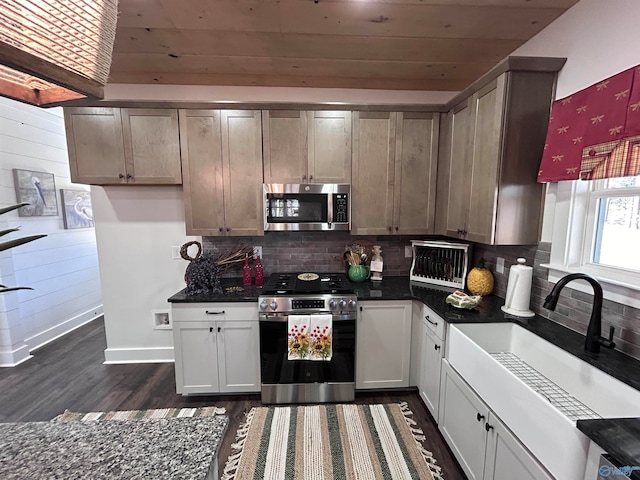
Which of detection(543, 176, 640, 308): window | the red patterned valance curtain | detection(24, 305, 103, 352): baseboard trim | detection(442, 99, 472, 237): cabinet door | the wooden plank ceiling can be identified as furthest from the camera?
detection(24, 305, 103, 352): baseboard trim

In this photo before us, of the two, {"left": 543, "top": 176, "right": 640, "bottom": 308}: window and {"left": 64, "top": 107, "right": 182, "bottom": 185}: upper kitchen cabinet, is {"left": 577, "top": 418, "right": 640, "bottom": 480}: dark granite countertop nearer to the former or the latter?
{"left": 543, "top": 176, "right": 640, "bottom": 308}: window

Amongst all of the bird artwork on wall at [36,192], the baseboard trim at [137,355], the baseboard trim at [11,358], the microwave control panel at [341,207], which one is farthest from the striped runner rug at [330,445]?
the bird artwork on wall at [36,192]

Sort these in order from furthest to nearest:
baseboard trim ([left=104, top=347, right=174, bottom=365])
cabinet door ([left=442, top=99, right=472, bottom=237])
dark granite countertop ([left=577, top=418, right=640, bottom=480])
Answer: baseboard trim ([left=104, top=347, right=174, bottom=365]), cabinet door ([left=442, top=99, right=472, bottom=237]), dark granite countertop ([left=577, top=418, right=640, bottom=480])

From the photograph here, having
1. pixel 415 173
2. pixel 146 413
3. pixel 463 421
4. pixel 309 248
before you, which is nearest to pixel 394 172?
pixel 415 173

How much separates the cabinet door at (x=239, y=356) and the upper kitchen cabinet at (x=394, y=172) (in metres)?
1.27

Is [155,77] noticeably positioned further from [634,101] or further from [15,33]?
[634,101]

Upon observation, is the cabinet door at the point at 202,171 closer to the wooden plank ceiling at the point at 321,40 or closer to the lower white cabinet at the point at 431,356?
the wooden plank ceiling at the point at 321,40

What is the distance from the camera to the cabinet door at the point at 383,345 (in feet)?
7.50

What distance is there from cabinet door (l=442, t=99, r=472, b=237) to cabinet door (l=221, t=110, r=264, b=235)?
5.23 ft

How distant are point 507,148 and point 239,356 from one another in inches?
96.5

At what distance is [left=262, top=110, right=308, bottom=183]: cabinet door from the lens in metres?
2.38

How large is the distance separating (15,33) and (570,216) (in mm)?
2301

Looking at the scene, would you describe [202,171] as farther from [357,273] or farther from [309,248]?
[357,273]

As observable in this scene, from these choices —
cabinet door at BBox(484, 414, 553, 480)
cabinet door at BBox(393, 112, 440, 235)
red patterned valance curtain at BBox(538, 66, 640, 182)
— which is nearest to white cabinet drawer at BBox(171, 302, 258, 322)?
cabinet door at BBox(393, 112, 440, 235)
